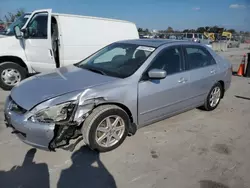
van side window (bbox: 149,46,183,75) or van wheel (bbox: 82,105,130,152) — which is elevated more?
van side window (bbox: 149,46,183,75)

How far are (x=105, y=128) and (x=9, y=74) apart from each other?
4.05m

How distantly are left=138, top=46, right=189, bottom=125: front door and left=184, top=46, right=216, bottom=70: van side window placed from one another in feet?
0.72

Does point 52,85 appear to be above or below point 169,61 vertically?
below

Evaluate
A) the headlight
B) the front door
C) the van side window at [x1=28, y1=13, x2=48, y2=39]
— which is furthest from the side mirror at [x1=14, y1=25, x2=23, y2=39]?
the front door

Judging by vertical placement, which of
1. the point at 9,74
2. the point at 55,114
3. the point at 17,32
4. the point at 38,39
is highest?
the point at 17,32

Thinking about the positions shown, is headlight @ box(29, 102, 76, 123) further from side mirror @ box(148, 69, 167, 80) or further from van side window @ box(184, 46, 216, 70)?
van side window @ box(184, 46, 216, 70)

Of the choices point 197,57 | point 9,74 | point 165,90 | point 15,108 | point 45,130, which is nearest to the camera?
point 45,130

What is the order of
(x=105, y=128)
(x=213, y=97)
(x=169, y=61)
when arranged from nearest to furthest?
(x=105, y=128) → (x=169, y=61) → (x=213, y=97)

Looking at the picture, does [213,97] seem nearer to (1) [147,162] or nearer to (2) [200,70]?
(2) [200,70]

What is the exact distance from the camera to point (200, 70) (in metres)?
4.22

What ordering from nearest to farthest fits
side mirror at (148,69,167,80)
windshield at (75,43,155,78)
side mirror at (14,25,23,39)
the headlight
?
the headlight < side mirror at (148,69,167,80) < windshield at (75,43,155,78) < side mirror at (14,25,23,39)

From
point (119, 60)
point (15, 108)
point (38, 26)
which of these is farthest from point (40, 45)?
point (15, 108)

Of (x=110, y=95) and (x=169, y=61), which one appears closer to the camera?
(x=110, y=95)

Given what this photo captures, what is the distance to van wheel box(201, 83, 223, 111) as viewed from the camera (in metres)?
4.64
